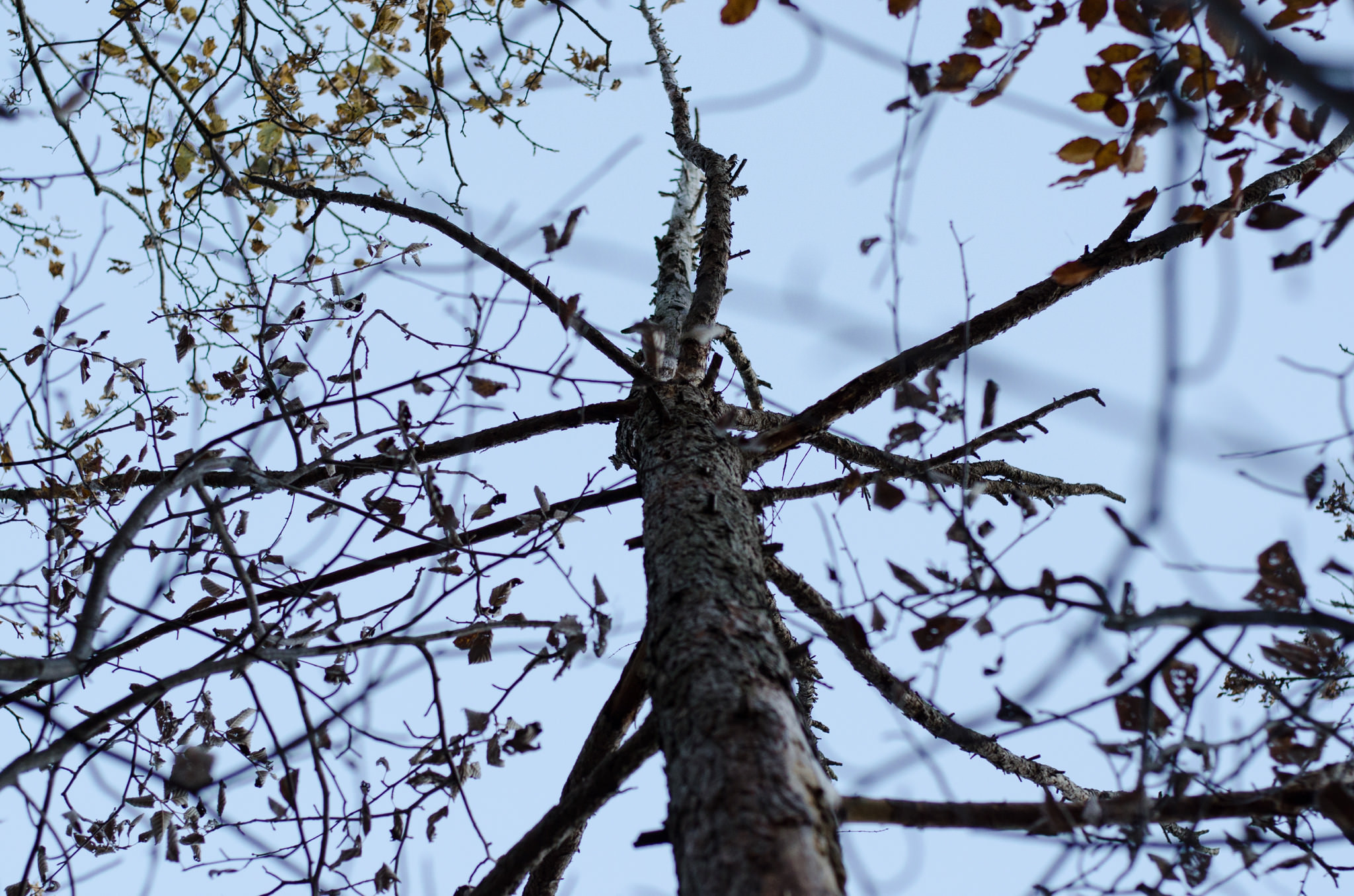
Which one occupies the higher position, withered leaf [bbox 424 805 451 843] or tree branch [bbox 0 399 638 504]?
tree branch [bbox 0 399 638 504]

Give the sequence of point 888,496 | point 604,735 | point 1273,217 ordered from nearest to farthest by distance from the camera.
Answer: point 1273,217, point 888,496, point 604,735

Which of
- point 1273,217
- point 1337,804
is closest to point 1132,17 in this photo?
point 1273,217

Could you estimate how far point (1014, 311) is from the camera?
8.20 feet

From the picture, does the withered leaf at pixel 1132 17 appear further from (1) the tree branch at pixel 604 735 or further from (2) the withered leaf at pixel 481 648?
(2) the withered leaf at pixel 481 648

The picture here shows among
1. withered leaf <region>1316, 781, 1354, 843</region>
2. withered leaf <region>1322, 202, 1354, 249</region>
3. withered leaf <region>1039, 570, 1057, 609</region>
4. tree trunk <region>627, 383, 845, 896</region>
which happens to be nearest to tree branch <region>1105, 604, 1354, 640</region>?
withered leaf <region>1039, 570, 1057, 609</region>

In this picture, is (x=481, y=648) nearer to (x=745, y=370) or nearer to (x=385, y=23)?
(x=745, y=370)

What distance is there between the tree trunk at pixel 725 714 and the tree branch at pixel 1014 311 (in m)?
0.50

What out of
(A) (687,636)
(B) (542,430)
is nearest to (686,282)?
(B) (542,430)

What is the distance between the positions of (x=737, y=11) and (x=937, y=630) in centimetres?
140

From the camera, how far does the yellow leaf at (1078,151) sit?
184 centimetres

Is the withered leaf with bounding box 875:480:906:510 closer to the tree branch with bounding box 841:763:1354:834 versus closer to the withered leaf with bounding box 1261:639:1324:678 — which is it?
the tree branch with bounding box 841:763:1354:834

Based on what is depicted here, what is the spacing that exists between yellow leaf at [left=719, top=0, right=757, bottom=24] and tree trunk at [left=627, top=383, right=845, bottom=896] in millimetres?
1099

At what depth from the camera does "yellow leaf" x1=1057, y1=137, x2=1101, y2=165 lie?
6.05 feet

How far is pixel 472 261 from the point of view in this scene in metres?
2.02
